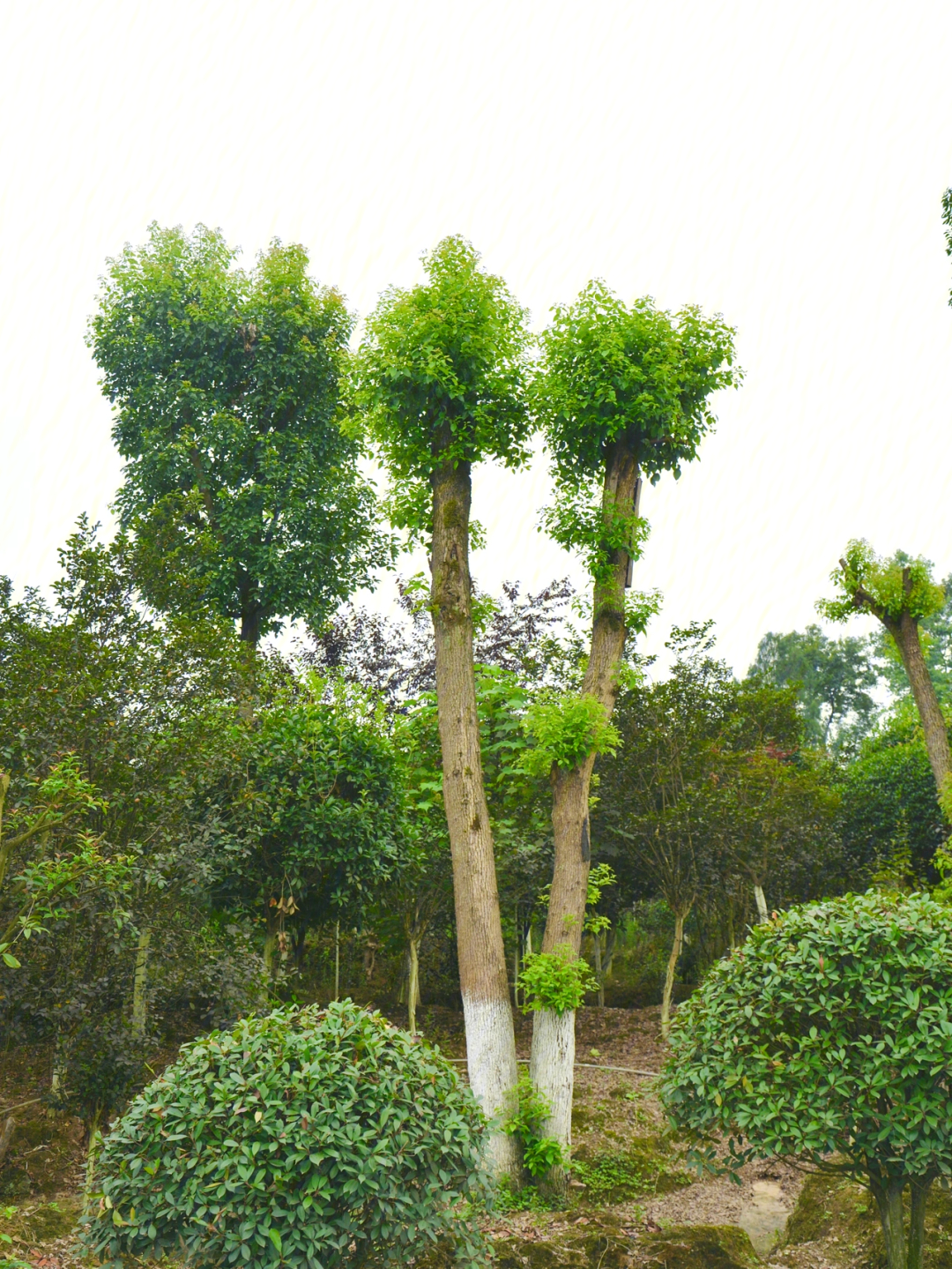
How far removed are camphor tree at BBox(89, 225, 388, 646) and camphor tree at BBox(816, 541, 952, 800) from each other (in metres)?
8.03

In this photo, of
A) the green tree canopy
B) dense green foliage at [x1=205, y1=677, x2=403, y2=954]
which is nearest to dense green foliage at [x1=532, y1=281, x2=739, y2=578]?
dense green foliage at [x1=205, y1=677, x2=403, y2=954]

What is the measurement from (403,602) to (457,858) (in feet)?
37.6

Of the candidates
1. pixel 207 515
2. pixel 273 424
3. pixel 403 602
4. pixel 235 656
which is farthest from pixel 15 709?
pixel 403 602

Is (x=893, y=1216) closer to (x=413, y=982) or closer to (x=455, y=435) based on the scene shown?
(x=455, y=435)

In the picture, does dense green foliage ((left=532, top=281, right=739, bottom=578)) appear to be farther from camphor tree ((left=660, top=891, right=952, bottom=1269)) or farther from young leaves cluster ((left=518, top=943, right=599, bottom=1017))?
camphor tree ((left=660, top=891, right=952, bottom=1269))

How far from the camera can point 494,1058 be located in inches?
301

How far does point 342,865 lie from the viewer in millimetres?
9930

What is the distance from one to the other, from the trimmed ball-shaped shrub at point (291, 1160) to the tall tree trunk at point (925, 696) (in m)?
11.7

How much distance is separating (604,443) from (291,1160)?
6.92 metres

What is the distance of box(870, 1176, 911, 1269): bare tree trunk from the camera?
525 cm

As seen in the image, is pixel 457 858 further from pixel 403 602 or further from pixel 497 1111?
pixel 403 602

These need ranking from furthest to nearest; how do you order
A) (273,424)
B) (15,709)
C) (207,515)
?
(273,424)
(207,515)
(15,709)

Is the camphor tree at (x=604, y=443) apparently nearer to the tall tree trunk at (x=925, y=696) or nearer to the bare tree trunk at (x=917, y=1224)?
the bare tree trunk at (x=917, y=1224)

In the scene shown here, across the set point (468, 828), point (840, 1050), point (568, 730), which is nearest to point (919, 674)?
point (568, 730)
